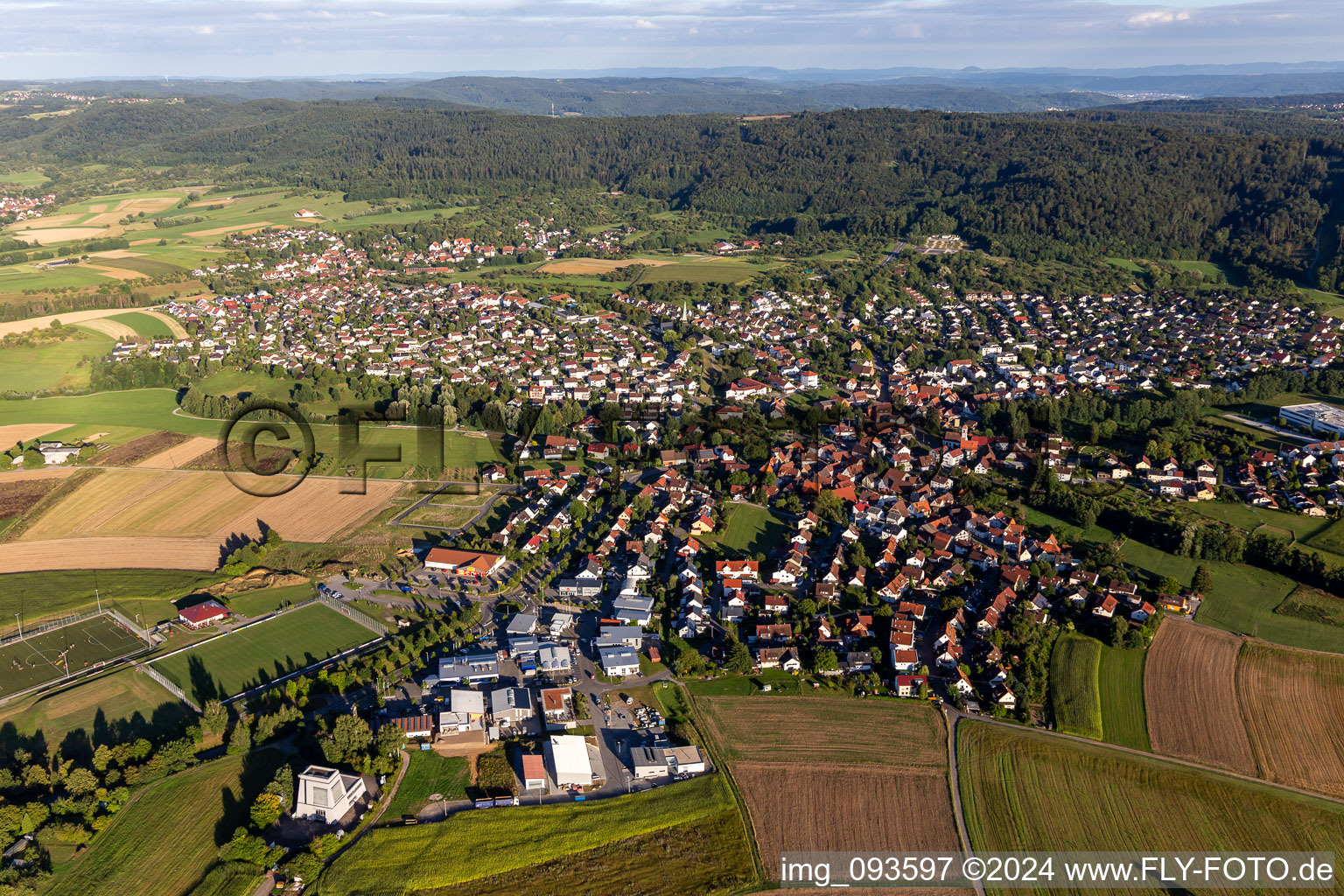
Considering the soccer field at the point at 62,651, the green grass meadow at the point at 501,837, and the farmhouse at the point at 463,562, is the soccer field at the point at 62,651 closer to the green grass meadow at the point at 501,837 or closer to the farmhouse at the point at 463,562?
the farmhouse at the point at 463,562

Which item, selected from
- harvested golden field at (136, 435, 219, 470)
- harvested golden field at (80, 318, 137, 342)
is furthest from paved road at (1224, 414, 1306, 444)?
harvested golden field at (80, 318, 137, 342)

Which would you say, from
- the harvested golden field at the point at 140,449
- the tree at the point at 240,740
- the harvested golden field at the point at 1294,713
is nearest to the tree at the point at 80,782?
the tree at the point at 240,740

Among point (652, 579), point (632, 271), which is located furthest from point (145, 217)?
point (652, 579)

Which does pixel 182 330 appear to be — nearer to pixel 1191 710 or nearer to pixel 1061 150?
pixel 1191 710

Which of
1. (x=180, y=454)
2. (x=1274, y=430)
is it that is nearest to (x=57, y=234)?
(x=180, y=454)

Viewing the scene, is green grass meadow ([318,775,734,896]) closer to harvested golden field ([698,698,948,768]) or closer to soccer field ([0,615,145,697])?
harvested golden field ([698,698,948,768])
